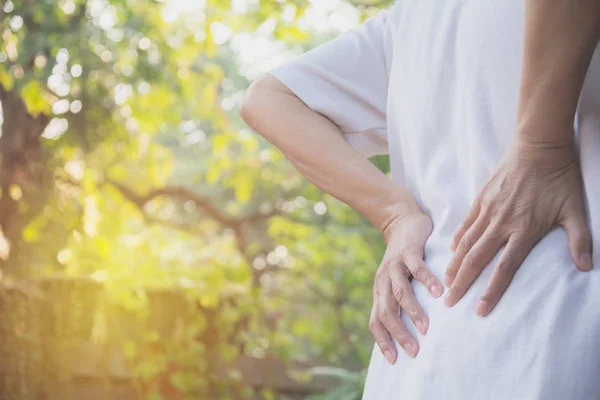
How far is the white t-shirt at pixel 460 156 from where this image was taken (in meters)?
0.63

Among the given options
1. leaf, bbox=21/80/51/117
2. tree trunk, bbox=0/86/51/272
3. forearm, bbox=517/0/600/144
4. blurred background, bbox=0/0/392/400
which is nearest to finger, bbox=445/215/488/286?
forearm, bbox=517/0/600/144

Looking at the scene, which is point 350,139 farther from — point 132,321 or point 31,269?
point 31,269

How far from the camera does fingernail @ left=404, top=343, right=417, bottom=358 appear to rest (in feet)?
2.53

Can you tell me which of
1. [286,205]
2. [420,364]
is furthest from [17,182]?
[420,364]

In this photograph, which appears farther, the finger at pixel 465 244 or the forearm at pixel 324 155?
the forearm at pixel 324 155

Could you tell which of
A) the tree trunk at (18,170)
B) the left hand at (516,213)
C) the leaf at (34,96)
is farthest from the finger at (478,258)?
the tree trunk at (18,170)

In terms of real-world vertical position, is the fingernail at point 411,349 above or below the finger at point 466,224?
below

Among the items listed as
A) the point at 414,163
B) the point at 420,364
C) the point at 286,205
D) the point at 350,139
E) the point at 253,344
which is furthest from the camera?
the point at 286,205

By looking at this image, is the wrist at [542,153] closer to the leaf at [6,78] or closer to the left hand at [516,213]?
the left hand at [516,213]

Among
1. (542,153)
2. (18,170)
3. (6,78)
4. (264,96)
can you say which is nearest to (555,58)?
(542,153)

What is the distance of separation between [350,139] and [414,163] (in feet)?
0.55

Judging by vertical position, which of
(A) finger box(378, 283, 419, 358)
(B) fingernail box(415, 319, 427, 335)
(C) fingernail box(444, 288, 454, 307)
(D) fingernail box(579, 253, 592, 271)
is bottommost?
(A) finger box(378, 283, 419, 358)

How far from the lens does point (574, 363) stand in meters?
0.61

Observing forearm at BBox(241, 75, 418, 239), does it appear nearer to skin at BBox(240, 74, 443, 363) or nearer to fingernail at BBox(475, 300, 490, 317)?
skin at BBox(240, 74, 443, 363)
